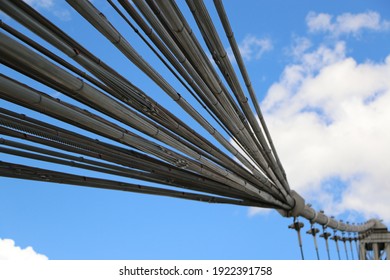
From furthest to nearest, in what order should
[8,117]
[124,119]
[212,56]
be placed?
1. [212,56]
2. [8,117]
3. [124,119]

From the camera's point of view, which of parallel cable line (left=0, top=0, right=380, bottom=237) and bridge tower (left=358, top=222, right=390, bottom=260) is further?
bridge tower (left=358, top=222, right=390, bottom=260)

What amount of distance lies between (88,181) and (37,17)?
28.3 ft

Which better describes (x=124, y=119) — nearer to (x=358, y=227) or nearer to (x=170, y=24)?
(x=170, y=24)

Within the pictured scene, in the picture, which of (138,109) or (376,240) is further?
(376,240)

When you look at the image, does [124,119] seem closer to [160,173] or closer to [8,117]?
[8,117]

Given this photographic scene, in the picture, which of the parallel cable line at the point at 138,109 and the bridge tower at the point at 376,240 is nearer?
the parallel cable line at the point at 138,109

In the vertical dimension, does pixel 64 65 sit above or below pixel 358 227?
below

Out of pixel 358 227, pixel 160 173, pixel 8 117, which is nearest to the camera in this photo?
pixel 8 117

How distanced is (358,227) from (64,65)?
53450 mm

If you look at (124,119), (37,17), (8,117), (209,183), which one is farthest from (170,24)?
(209,183)

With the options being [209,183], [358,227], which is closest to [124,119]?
[209,183]

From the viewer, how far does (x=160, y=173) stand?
16.1 meters

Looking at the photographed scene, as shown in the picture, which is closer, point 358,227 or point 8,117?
point 8,117
